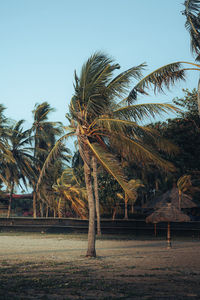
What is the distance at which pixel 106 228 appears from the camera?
2670 centimetres

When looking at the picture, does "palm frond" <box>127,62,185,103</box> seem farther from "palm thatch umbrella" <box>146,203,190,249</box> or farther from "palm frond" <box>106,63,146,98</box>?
"palm thatch umbrella" <box>146,203,190,249</box>

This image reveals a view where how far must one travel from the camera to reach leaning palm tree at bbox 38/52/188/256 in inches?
494

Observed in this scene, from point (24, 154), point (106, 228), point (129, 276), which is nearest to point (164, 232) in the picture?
point (106, 228)

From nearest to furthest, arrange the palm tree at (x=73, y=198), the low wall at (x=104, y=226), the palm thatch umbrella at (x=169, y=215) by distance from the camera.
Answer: the palm thatch umbrella at (x=169, y=215) < the low wall at (x=104, y=226) < the palm tree at (x=73, y=198)

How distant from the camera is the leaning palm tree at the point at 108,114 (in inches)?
494

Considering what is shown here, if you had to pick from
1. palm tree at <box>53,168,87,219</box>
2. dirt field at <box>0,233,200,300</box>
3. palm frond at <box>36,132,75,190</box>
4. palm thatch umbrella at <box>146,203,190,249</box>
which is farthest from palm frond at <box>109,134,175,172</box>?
palm tree at <box>53,168,87,219</box>

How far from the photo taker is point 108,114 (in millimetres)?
13555

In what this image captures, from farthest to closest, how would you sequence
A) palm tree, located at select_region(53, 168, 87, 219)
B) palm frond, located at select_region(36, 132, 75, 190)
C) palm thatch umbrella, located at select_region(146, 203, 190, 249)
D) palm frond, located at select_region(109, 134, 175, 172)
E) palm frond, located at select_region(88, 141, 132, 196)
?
palm tree, located at select_region(53, 168, 87, 219), palm thatch umbrella, located at select_region(146, 203, 190, 249), palm frond, located at select_region(36, 132, 75, 190), palm frond, located at select_region(88, 141, 132, 196), palm frond, located at select_region(109, 134, 175, 172)

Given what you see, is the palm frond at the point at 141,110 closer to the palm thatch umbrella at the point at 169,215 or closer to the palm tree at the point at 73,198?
the palm thatch umbrella at the point at 169,215

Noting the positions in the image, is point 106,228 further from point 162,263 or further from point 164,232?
point 162,263

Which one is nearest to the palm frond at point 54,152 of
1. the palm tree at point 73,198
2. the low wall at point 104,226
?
the low wall at point 104,226

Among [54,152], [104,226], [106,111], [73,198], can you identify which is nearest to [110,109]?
[106,111]

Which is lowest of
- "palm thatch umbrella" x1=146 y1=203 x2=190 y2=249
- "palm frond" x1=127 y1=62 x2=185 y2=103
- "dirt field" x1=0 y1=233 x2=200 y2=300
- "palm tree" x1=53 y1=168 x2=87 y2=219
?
"dirt field" x1=0 y1=233 x2=200 y2=300

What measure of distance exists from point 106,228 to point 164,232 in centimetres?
398
